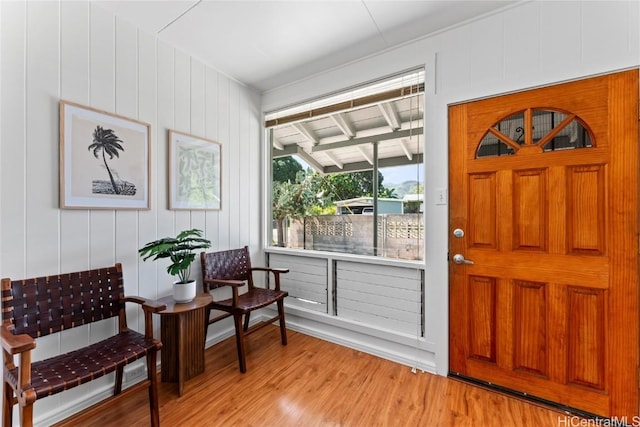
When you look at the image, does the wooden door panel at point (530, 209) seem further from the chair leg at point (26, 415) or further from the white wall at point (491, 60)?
the chair leg at point (26, 415)

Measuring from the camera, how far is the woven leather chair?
2172 mm

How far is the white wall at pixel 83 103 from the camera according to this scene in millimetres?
1518

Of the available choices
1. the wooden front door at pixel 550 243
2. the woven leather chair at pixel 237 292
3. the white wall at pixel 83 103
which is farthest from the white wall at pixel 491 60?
the white wall at pixel 83 103

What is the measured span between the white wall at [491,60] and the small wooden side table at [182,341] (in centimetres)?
181

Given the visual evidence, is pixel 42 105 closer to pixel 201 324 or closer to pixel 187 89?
pixel 187 89

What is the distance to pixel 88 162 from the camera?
1802 millimetres

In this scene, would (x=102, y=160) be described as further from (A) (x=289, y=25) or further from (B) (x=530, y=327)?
(B) (x=530, y=327)

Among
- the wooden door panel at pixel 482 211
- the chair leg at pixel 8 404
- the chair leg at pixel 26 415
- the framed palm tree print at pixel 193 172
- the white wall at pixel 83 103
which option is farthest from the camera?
the framed palm tree print at pixel 193 172

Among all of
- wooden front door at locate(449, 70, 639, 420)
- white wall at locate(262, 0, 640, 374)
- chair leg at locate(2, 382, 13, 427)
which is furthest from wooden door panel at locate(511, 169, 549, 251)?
chair leg at locate(2, 382, 13, 427)

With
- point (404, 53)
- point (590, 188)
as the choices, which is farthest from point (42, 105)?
point (590, 188)

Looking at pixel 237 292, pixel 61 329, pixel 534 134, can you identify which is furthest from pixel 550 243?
pixel 61 329

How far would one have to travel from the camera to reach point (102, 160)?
187 centimetres

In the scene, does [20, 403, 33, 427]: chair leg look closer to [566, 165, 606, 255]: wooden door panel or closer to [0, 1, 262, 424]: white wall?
[0, 1, 262, 424]: white wall

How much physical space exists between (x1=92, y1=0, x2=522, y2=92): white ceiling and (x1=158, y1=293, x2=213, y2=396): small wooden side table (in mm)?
2091
